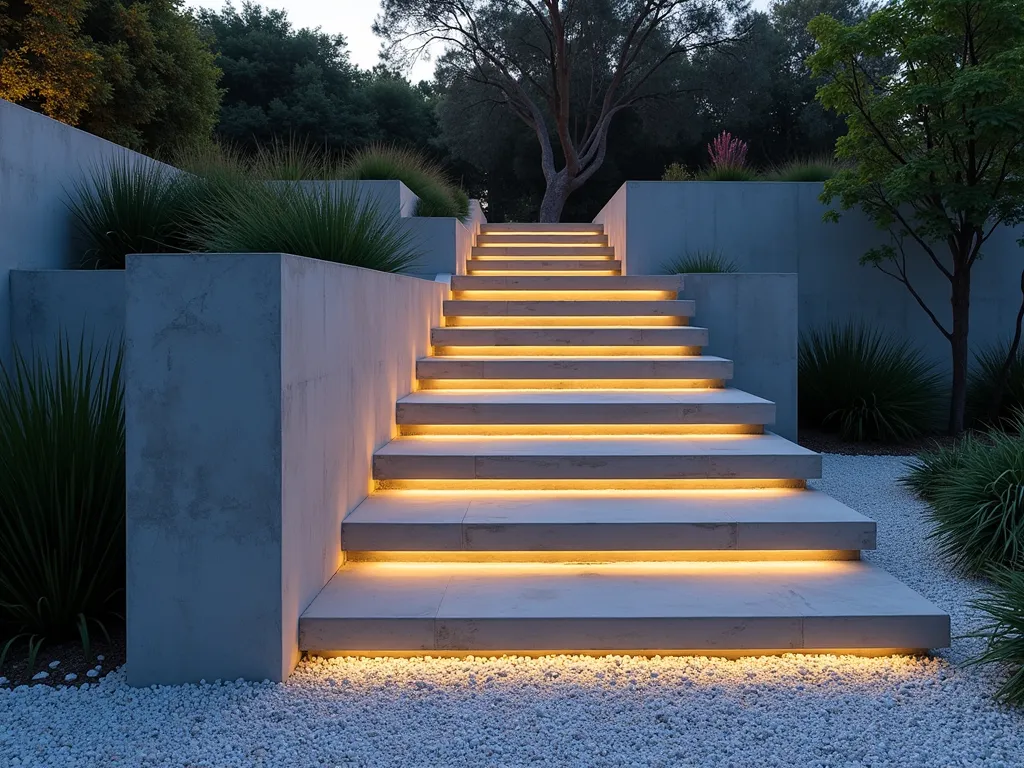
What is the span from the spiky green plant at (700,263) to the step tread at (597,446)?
374cm

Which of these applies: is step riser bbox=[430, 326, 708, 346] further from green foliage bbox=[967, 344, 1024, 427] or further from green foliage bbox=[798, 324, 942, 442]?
green foliage bbox=[967, 344, 1024, 427]

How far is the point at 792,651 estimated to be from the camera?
2.97 m

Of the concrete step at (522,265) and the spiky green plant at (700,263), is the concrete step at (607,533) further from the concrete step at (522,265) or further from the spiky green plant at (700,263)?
the concrete step at (522,265)

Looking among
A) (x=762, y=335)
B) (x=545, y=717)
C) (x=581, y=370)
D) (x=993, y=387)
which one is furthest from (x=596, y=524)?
(x=993, y=387)

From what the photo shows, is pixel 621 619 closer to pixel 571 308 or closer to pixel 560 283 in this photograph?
pixel 571 308

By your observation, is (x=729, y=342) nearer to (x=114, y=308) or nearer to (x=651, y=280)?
(x=651, y=280)

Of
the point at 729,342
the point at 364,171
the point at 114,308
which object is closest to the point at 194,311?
the point at 114,308

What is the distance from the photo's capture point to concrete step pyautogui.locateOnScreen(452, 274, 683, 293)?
711cm

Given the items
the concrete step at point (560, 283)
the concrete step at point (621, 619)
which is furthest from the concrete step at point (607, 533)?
the concrete step at point (560, 283)

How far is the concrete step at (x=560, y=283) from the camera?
23.3ft

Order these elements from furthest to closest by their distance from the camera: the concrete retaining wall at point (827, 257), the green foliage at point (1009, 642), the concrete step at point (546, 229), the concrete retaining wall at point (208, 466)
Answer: the concrete step at point (546, 229) → the concrete retaining wall at point (827, 257) → the concrete retaining wall at point (208, 466) → the green foliage at point (1009, 642)

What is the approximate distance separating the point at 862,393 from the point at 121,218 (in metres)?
6.57

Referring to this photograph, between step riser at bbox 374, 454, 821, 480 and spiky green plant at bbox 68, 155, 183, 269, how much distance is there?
2.31m

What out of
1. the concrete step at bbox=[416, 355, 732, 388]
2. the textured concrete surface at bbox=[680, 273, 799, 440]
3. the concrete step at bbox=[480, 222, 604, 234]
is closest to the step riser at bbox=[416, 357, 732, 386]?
the concrete step at bbox=[416, 355, 732, 388]
